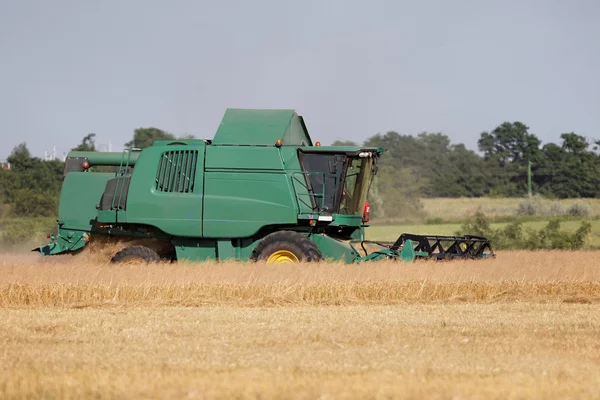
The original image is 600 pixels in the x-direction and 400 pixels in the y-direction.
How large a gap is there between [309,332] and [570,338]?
97.5 inches

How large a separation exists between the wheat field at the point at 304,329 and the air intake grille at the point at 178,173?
1832 mm

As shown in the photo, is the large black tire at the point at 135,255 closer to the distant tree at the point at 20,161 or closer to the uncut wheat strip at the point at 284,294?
the uncut wheat strip at the point at 284,294

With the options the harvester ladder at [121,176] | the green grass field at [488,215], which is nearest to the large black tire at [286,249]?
the harvester ladder at [121,176]

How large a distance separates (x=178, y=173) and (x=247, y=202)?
1283 mm

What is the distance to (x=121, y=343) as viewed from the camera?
342 inches

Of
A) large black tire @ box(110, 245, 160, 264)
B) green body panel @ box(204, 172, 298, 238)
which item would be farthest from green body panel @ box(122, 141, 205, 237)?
large black tire @ box(110, 245, 160, 264)

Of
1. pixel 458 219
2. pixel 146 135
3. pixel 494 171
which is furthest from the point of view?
pixel 494 171

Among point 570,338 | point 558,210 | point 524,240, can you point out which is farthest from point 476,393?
point 558,210

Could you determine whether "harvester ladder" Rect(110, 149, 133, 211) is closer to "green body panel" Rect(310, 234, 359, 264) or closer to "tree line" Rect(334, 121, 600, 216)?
"green body panel" Rect(310, 234, 359, 264)

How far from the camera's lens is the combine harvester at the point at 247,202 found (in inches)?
583

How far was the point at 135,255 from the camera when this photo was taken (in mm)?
14984

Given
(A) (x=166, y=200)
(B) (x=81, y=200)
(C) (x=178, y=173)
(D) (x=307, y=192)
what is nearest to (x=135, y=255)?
(A) (x=166, y=200)

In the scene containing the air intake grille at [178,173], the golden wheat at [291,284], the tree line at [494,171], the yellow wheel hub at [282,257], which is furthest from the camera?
the tree line at [494,171]

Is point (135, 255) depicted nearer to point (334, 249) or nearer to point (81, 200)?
point (81, 200)
